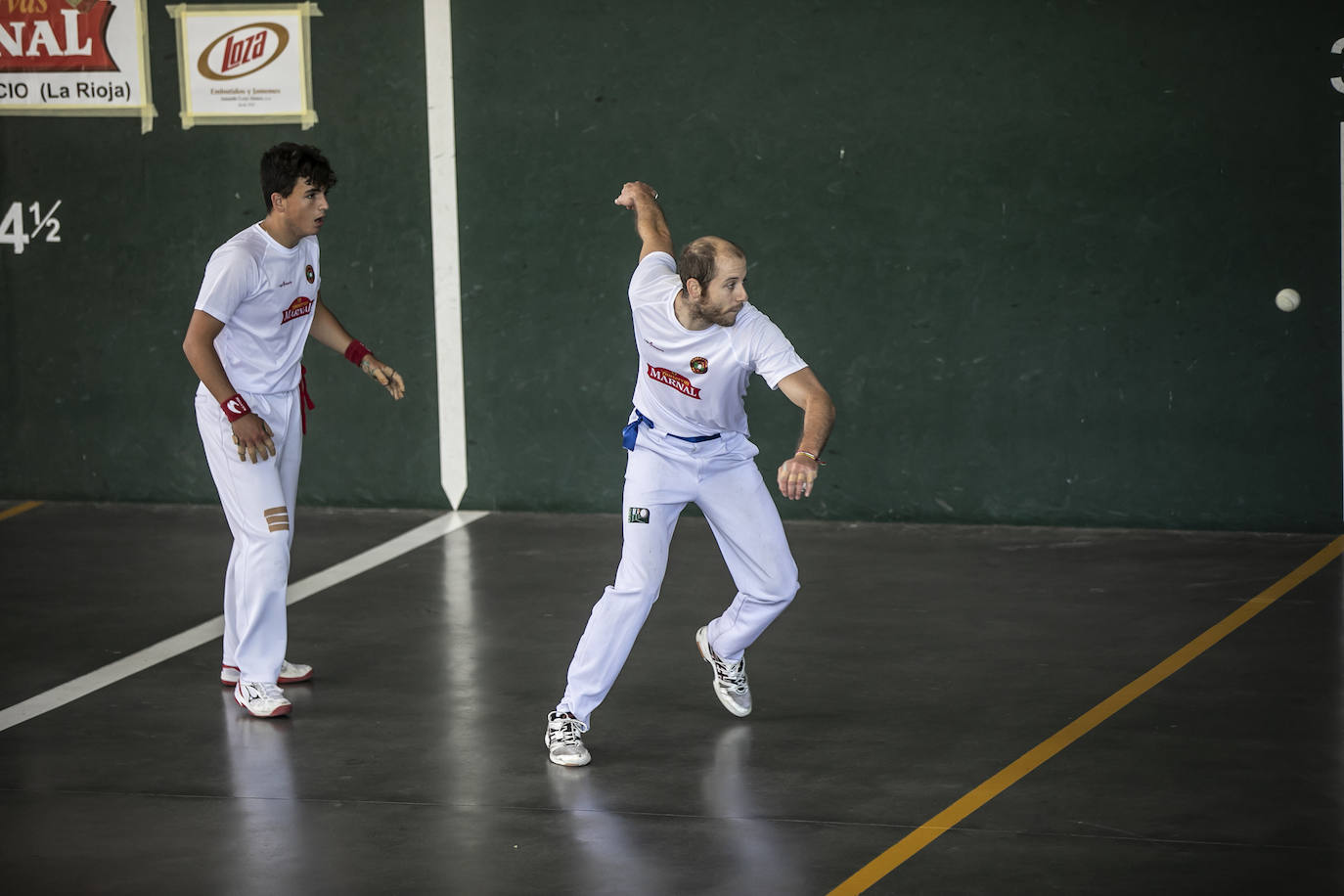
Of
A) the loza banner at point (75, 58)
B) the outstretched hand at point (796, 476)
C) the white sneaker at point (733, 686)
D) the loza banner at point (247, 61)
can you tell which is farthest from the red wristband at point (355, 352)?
the loza banner at point (75, 58)

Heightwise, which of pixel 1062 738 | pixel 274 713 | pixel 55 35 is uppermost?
pixel 55 35

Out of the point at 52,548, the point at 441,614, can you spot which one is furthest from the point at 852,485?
the point at 52,548

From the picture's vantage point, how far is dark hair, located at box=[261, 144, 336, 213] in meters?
7.12

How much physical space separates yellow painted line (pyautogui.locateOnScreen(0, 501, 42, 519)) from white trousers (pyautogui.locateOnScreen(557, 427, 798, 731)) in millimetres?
5782

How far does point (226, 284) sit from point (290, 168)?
517 mm

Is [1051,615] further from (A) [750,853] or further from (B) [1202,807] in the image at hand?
(A) [750,853]

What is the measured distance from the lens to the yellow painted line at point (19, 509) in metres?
11.2

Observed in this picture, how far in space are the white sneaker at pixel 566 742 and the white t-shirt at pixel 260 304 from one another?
72.7 inches

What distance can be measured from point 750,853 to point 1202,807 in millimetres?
1519

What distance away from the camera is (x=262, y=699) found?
7.21 metres

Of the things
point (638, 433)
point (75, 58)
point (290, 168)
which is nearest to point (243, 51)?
point (75, 58)

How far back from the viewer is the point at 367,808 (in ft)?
20.2

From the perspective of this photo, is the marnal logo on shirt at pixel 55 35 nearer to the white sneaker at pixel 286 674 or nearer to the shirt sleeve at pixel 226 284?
the shirt sleeve at pixel 226 284

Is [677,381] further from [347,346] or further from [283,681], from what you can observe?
[283,681]
